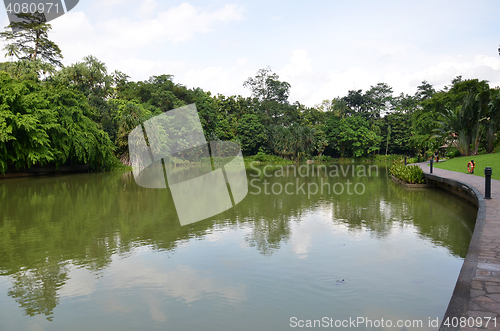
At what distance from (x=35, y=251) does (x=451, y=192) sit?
12383 mm

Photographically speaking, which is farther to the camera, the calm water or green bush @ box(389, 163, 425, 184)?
green bush @ box(389, 163, 425, 184)

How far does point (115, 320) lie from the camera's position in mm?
3664

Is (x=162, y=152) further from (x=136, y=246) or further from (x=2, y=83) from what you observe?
(x=136, y=246)

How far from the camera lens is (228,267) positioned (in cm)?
516

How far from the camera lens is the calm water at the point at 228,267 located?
3.74 meters

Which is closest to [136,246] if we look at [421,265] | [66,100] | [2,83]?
[421,265]

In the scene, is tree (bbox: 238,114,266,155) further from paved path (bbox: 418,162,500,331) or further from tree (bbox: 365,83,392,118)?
paved path (bbox: 418,162,500,331)

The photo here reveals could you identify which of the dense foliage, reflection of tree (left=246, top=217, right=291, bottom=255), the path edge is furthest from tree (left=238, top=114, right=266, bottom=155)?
the path edge

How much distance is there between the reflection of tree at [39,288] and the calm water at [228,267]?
0.6 inches

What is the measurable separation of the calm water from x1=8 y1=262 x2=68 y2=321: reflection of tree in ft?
0.05

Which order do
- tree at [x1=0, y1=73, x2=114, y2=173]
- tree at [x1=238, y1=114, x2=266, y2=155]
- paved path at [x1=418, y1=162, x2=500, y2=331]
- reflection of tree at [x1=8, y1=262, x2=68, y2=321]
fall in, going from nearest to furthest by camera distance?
paved path at [x1=418, y1=162, x2=500, y2=331], reflection of tree at [x1=8, y1=262, x2=68, y2=321], tree at [x1=0, y1=73, x2=114, y2=173], tree at [x1=238, y1=114, x2=266, y2=155]

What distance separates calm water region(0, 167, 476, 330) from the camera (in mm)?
3742

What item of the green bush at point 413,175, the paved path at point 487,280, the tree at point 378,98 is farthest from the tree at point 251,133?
the paved path at point 487,280

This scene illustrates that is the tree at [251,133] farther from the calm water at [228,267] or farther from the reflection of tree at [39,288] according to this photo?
the reflection of tree at [39,288]
